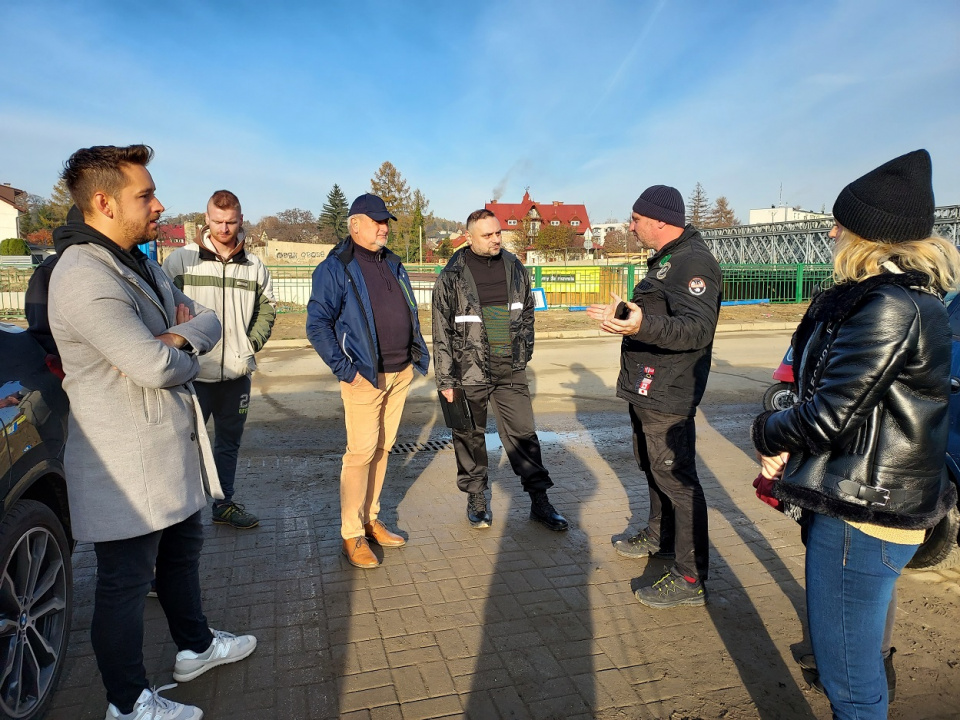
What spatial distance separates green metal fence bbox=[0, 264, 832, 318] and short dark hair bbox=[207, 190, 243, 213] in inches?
590

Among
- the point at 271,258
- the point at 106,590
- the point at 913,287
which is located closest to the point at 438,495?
the point at 106,590

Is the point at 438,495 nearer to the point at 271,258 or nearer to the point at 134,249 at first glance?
the point at 134,249

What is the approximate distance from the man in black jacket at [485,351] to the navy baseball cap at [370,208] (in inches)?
26.1

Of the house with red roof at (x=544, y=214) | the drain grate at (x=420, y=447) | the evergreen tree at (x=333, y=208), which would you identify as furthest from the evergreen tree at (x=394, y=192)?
the drain grate at (x=420, y=447)

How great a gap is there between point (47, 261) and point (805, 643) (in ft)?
11.9

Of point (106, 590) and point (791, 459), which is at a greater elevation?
point (791, 459)

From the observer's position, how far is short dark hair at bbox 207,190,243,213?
4.25m

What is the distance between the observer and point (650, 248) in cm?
374

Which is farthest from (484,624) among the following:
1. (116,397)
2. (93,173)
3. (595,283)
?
(595,283)

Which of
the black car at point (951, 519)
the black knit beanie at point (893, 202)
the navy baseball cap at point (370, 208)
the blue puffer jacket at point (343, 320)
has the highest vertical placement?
the navy baseball cap at point (370, 208)

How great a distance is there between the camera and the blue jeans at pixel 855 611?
1.97m

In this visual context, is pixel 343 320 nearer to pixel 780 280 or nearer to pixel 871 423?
pixel 871 423

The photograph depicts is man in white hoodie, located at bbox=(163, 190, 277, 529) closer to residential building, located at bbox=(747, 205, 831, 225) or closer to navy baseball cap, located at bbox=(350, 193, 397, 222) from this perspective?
navy baseball cap, located at bbox=(350, 193, 397, 222)

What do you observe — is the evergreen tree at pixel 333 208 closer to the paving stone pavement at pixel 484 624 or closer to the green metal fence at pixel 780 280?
the green metal fence at pixel 780 280
